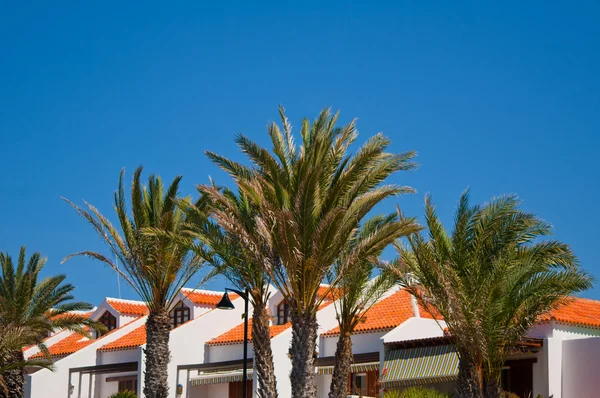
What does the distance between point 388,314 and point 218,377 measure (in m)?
8.14

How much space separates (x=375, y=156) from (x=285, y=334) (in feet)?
49.1

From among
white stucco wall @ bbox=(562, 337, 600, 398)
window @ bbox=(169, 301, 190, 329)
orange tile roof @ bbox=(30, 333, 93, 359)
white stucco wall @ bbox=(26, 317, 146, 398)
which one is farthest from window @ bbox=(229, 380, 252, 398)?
white stucco wall @ bbox=(562, 337, 600, 398)

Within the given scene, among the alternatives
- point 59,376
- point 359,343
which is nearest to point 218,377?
point 359,343

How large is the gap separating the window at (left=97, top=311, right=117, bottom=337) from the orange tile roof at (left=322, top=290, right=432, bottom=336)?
678 inches

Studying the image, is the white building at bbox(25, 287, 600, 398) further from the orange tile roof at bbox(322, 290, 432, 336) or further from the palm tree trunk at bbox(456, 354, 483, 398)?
the palm tree trunk at bbox(456, 354, 483, 398)

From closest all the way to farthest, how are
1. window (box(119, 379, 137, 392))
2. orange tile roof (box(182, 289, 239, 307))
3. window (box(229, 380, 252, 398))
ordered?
window (box(229, 380, 252, 398)) < orange tile roof (box(182, 289, 239, 307)) < window (box(119, 379, 137, 392))

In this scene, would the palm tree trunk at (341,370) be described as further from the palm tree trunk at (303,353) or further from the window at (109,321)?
the window at (109,321)

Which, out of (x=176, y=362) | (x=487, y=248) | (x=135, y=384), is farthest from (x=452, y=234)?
(x=135, y=384)

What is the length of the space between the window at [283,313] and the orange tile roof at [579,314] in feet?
39.9

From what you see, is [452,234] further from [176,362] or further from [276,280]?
[176,362]

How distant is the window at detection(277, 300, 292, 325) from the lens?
40969 millimetres

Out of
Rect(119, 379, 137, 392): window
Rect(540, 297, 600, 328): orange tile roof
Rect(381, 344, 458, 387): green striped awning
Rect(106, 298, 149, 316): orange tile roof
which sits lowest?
Rect(119, 379, 137, 392): window

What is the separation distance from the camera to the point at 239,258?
25.3 m

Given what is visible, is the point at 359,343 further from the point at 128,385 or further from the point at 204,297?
the point at 128,385
